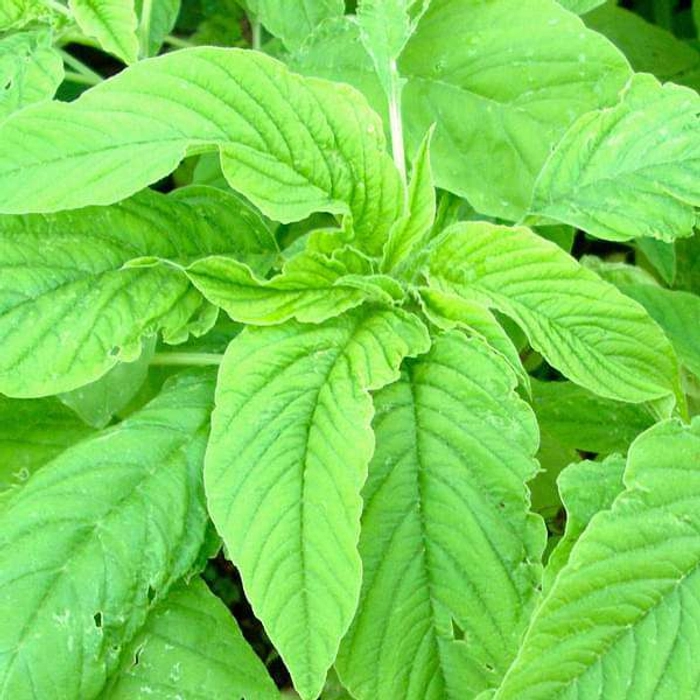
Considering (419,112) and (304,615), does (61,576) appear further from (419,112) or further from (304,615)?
(419,112)

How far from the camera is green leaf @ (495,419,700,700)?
A: 0.84 metres

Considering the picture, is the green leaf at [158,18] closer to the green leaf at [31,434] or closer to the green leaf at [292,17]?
the green leaf at [292,17]

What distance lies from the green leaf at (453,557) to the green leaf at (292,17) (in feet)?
1.84

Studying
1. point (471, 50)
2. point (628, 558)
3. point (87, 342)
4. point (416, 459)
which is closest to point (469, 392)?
point (416, 459)

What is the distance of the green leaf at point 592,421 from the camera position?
3.94ft

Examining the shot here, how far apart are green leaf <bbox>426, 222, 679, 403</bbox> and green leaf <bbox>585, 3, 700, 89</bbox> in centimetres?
85

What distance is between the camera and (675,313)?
1.23 metres

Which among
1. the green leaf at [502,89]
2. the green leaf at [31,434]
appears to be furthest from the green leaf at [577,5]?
the green leaf at [31,434]

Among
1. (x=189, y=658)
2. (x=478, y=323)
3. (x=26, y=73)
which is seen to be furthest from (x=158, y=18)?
(x=189, y=658)

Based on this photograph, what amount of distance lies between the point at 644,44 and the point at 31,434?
1.13 m


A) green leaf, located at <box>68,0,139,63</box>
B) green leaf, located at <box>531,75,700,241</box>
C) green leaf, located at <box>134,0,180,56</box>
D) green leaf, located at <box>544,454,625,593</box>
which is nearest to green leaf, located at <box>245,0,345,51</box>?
green leaf, located at <box>134,0,180,56</box>

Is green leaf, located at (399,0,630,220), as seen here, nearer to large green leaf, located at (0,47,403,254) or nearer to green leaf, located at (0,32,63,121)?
large green leaf, located at (0,47,403,254)

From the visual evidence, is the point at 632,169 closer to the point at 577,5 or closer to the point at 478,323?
the point at 478,323

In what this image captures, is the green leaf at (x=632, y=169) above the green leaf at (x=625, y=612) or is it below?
above
